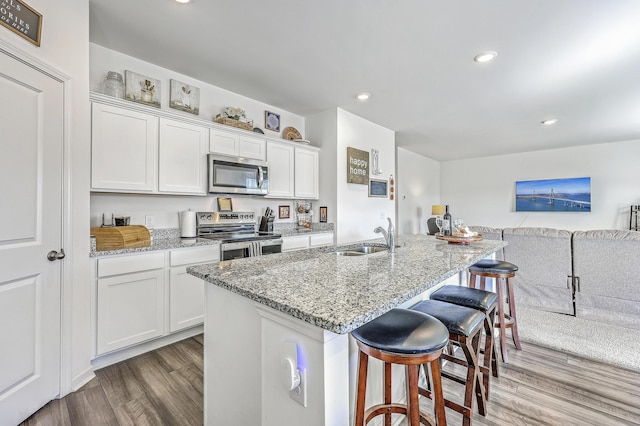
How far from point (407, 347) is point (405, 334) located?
0.07 m

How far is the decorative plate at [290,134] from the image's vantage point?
157 inches

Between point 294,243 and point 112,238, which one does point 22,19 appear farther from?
point 294,243

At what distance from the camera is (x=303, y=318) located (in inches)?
32.4

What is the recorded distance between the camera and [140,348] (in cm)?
235

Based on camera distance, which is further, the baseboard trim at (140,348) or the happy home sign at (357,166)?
the happy home sign at (357,166)

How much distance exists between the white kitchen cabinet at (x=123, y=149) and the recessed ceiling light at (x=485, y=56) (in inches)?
118

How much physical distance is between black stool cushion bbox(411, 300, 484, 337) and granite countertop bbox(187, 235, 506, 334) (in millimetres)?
214

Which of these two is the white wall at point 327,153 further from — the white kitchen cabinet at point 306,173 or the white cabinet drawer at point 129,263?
the white cabinet drawer at point 129,263

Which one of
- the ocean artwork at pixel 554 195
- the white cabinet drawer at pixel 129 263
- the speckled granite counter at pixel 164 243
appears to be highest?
the ocean artwork at pixel 554 195

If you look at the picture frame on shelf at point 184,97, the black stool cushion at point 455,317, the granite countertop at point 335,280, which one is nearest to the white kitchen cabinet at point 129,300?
the granite countertop at point 335,280

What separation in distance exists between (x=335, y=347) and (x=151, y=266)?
79.1 inches

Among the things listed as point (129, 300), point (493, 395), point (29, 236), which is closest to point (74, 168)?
point (29, 236)

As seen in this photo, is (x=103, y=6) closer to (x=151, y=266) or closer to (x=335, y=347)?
(x=151, y=266)

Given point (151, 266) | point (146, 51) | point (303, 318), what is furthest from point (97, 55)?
point (303, 318)
